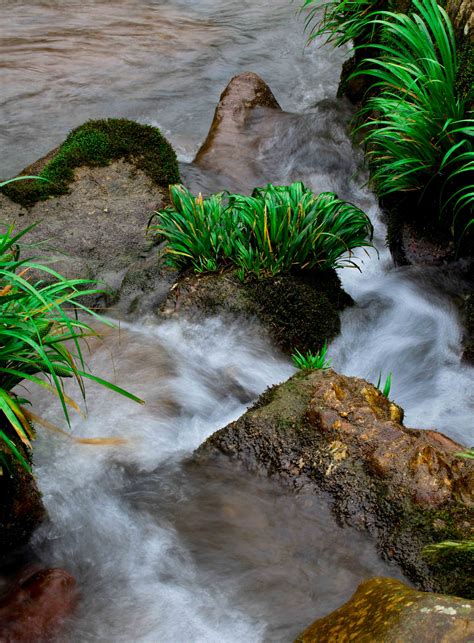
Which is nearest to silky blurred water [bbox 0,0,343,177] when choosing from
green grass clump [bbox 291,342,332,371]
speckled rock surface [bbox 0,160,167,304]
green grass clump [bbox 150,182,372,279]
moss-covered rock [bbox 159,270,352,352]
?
speckled rock surface [bbox 0,160,167,304]

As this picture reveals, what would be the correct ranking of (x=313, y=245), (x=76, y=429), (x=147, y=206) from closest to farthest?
(x=76, y=429), (x=313, y=245), (x=147, y=206)

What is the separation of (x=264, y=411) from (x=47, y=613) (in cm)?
146

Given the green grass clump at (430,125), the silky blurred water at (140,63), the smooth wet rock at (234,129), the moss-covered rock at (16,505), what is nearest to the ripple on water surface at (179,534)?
the moss-covered rock at (16,505)

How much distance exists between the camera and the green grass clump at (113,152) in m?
6.75

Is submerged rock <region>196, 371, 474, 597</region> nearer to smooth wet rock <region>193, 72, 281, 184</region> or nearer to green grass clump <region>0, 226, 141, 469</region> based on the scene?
green grass clump <region>0, 226, 141, 469</region>

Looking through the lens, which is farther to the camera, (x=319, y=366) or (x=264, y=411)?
(x=319, y=366)

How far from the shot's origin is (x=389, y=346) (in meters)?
5.56

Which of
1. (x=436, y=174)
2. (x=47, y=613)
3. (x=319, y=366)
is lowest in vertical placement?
(x=47, y=613)

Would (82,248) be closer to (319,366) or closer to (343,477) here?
(319,366)

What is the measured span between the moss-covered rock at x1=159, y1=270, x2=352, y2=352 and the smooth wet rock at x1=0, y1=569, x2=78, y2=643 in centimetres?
225

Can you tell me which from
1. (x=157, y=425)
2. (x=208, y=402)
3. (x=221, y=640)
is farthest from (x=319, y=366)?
(x=221, y=640)

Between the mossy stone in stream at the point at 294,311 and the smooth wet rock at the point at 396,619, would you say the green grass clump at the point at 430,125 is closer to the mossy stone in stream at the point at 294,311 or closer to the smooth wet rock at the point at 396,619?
the mossy stone in stream at the point at 294,311

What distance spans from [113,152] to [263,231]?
2.30m

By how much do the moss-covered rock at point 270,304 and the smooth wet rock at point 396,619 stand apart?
8.07 feet
